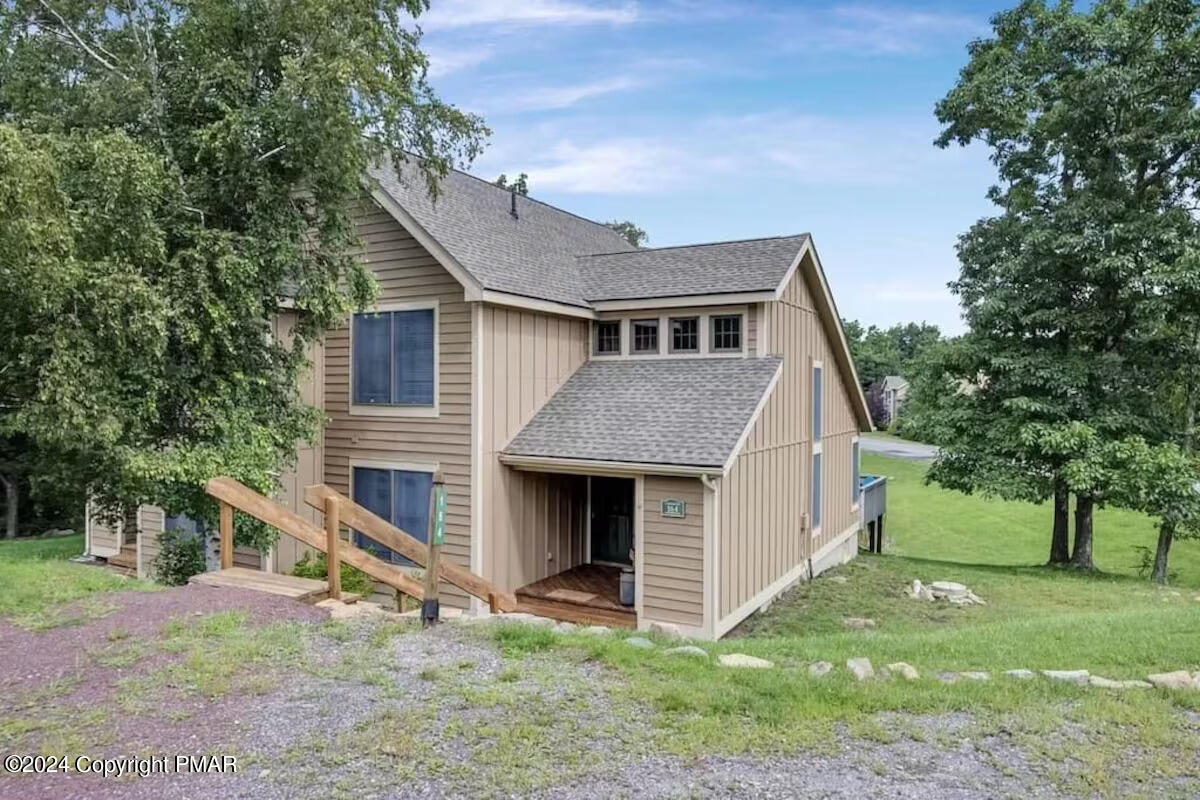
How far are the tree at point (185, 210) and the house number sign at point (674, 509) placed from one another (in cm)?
472

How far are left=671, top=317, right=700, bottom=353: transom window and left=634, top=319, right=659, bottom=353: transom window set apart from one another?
30cm

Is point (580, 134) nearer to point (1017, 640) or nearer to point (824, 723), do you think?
point (1017, 640)

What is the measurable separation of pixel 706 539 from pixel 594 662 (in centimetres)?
426

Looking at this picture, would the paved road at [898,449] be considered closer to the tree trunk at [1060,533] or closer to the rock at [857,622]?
the tree trunk at [1060,533]

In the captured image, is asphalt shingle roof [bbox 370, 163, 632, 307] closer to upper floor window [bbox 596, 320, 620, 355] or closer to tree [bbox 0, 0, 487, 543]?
upper floor window [bbox 596, 320, 620, 355]

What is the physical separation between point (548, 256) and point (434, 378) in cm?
363

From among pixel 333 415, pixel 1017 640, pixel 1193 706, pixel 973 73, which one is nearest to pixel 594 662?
pixel 1193 706

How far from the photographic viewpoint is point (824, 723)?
4324 mm

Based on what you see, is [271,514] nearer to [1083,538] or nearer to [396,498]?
[396,498]

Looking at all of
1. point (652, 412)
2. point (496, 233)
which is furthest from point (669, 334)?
point (496, 233)

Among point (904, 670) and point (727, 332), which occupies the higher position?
point (727, 332)

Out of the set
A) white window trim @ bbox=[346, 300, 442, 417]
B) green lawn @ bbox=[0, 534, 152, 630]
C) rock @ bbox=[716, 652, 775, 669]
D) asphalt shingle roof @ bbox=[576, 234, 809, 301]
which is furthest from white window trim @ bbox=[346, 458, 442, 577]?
rock @ bbox=[716, 652, 775, 669]

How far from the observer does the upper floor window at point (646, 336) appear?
12.1 meters

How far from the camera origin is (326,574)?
9.99 metres
